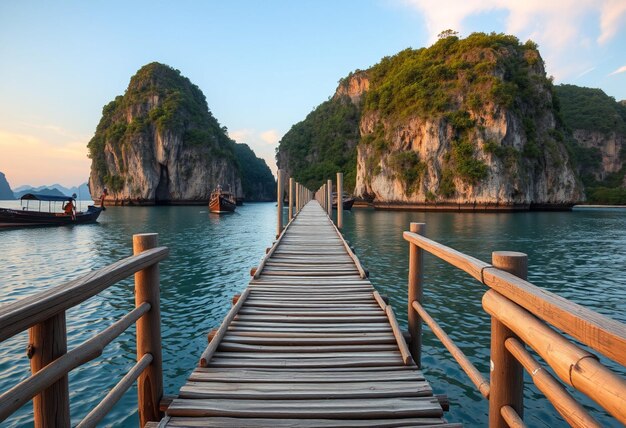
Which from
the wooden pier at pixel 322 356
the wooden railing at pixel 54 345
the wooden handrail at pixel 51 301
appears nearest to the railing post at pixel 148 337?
the wooden pier at pixel 322 356

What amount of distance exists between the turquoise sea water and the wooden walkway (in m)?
2.14

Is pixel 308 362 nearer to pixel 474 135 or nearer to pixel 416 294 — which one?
pixel 416 294

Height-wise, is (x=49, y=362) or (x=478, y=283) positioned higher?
(x=49, y=362)

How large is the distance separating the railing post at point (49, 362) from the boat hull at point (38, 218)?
119 feet

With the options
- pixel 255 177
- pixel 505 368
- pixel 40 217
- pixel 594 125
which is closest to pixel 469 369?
pixel 505 368

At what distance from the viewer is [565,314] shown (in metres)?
1.39

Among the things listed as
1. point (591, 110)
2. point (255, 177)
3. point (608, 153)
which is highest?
point (591, 110)

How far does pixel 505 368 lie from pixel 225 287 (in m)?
10.6

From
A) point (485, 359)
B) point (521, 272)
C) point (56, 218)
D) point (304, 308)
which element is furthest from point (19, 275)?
point (56, 218)

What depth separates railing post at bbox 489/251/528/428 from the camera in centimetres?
206

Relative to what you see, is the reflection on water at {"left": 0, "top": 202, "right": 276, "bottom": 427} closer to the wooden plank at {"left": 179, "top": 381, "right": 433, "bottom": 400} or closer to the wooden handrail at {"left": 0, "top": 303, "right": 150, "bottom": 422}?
the wooden plank at {"left": 179, "top": 381, "right": 433, "bottom": 400}

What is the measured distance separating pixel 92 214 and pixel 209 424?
37875 mm

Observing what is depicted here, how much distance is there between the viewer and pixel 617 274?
44.3 feet

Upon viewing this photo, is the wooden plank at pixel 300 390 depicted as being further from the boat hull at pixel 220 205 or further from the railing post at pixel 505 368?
the boat hull at pixel 220 205
